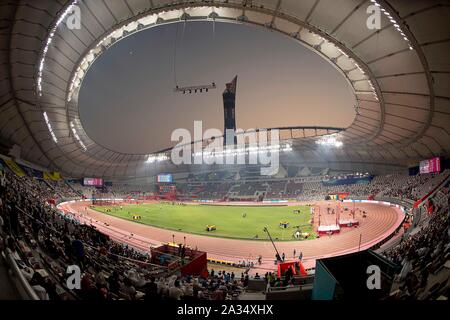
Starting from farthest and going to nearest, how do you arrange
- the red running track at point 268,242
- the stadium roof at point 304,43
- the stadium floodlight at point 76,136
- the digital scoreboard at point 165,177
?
the digital scoreboard at point 165,177 < the stadium floodlight at point 76,136 < the red running track at point 268,242 < the stadium roof at point 304,43

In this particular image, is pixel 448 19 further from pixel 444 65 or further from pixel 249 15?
pixel 249 15

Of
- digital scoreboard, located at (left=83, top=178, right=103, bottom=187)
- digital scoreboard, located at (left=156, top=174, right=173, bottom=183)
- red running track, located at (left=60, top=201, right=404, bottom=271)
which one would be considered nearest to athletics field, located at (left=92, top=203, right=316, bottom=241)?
red running track, located at (left=60, top=201, right=404, bottom=271)

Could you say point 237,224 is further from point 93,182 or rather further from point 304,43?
point 93,182

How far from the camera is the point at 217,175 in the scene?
81.6 metres

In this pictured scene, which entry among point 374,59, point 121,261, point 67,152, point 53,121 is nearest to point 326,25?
point 374,59

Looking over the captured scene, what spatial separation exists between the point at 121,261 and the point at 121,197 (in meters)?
58.3

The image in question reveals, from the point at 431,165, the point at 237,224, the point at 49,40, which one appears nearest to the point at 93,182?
the point at 237,224

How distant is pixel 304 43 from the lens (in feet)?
73.4

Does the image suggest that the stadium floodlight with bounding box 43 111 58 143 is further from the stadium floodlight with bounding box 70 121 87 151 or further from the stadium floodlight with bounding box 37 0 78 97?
the stadium floodlight with bounding box 37 0 78 97

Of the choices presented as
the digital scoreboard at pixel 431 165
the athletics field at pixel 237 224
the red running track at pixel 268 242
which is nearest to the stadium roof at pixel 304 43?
the digital scoreboard at pixel 431 165

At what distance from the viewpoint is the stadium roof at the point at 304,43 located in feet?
52.4

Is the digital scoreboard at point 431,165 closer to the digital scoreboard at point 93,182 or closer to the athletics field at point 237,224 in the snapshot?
the athletics field at point 237,224

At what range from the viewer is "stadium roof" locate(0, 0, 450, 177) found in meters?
16.0

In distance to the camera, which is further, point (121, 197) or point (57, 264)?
point (121, 197)
